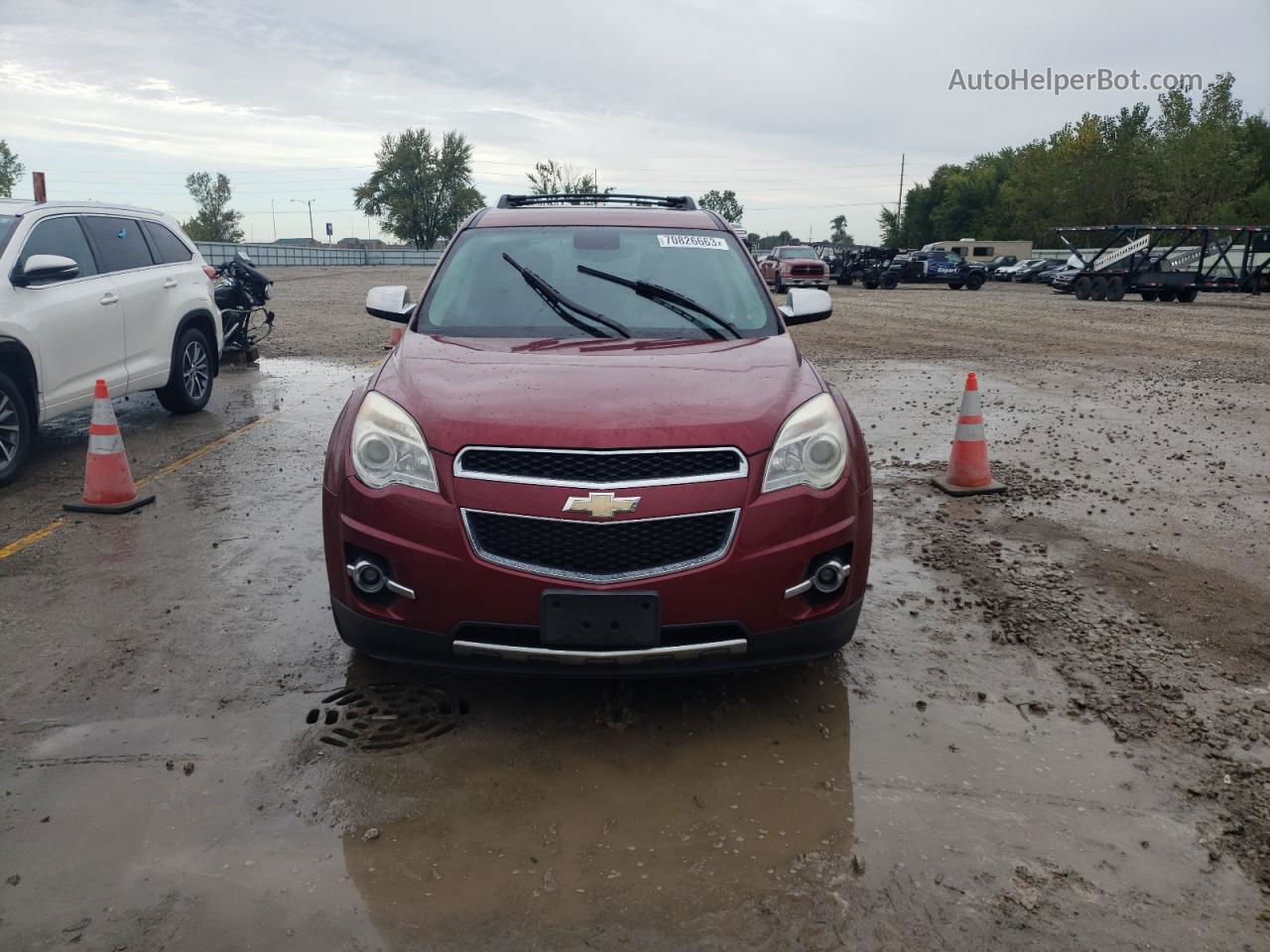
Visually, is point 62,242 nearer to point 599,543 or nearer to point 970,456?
point 599,543

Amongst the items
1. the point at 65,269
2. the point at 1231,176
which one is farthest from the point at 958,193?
the point at 65,269

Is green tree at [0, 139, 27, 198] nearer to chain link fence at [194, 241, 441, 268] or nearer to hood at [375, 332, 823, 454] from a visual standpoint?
chain link fence at [194, 241, 441, 268]

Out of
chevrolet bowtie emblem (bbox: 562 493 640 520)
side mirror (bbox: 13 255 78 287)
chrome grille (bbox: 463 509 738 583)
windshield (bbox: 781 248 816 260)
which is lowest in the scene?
chrome grille (bbox: 463 509 738 583)

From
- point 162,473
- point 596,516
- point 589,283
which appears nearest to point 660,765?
point 596,516

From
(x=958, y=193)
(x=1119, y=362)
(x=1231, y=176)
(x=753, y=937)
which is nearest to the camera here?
(x=753, y=937)

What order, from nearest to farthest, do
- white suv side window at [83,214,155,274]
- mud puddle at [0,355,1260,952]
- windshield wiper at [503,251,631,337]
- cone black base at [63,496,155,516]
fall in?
mud puddle at [0,355,1260,952] → windshield wiper at [503,251,631,337] → cone black base at [63,496,155,516] → white suv side window at [83,214,155,274]

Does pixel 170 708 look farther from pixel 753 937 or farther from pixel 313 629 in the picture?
pixel 753 937

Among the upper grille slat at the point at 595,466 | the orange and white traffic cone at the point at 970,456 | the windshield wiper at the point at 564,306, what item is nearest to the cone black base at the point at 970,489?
the orange and white traffic cone at the point at 970,456

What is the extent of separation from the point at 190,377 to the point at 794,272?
2975 centimetres

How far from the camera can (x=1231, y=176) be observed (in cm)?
6500

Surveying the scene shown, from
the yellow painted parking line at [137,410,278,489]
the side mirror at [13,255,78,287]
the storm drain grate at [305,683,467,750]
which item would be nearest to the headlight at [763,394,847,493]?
the storm drain grate at [305,683,467,750]

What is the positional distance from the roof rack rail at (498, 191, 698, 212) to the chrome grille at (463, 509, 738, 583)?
3.06m

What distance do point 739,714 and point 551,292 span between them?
6.72 feet

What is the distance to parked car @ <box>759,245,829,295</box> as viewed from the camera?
121ft
